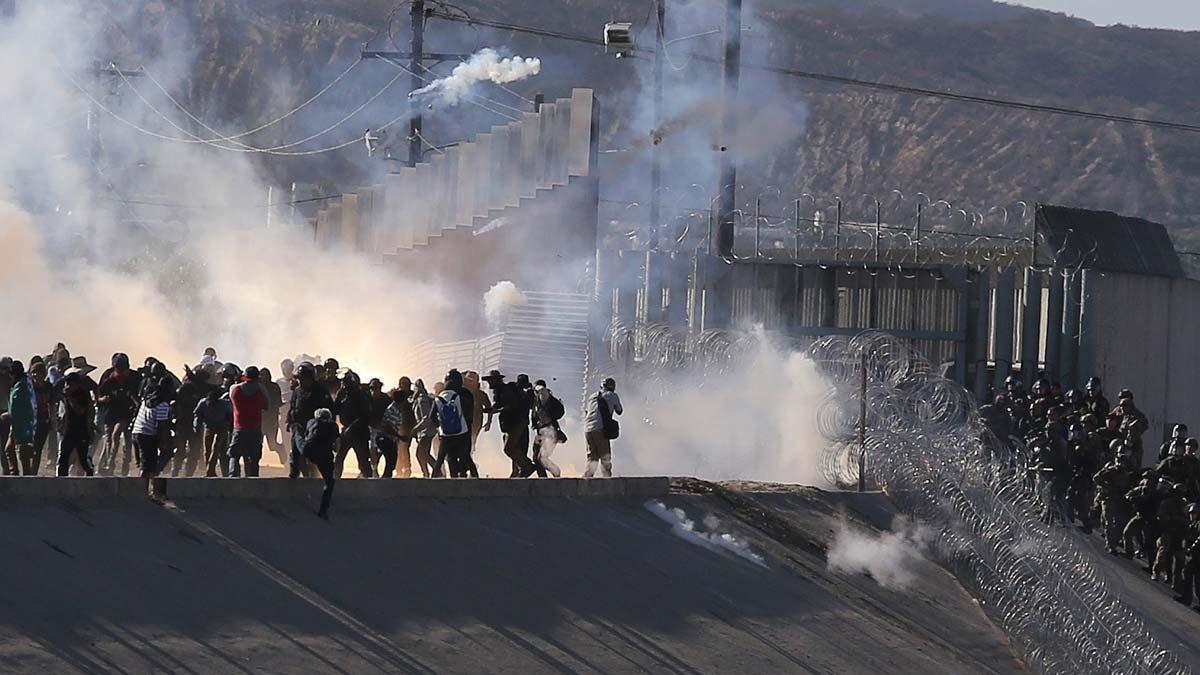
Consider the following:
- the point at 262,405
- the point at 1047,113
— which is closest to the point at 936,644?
the point at 262,405

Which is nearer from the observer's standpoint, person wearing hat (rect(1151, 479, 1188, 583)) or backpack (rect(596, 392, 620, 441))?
backpack (rect(596, 392, 620, 441))

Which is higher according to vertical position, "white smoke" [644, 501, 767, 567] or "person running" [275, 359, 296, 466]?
"person running" [275, 359, 296, 466]

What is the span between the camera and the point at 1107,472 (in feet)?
75.3

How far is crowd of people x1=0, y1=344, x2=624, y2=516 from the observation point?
17422mm

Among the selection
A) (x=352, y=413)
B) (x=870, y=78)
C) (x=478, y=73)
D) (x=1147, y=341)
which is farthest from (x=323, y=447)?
(x=870, y=78)

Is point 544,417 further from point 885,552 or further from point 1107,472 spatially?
point 1107,472

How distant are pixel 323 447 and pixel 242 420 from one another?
4.28 feet

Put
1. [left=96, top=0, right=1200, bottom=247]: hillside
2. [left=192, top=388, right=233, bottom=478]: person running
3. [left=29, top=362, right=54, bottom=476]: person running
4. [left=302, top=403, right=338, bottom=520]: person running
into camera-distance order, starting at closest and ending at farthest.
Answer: [left=302, top=403, right=338, bottom=520]: person running
[left=29, top=362, right=54, bottom=476]: person running
[left=192, top=388, right=233, bottom=478]: person running
[left=96, top=0, right=1200, bottom=247]: hillside

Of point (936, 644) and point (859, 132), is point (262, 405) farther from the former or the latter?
point (859, 132)

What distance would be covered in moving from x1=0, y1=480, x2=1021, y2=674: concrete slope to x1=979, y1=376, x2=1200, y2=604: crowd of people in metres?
2.75

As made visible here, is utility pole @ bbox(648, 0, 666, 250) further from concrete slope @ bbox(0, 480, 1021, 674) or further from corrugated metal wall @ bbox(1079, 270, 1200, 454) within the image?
concrete slope @ bbox(0, 480, 1021, 674)

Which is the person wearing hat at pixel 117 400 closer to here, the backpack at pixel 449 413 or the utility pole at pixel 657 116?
the backpack at pixel 449 413

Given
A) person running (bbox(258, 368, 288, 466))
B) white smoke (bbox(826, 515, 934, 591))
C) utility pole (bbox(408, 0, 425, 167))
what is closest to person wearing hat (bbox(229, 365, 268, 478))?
person running (bbox(258, 368, 288, 466))

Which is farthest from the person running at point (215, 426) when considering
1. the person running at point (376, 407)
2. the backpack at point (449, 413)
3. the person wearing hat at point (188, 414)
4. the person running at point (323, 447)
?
the backpack at point (449, 413)
